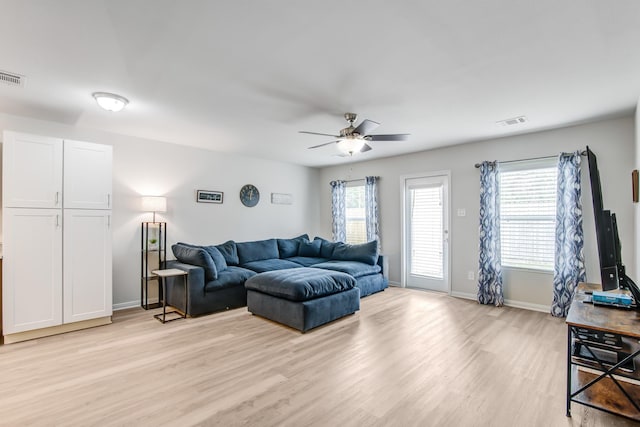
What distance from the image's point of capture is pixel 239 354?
118 inches

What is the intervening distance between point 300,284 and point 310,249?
2.81m

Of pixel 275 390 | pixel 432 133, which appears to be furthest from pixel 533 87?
pixel 275 390

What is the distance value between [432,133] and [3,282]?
5.43 m

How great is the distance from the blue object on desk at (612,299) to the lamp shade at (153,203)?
5.04 m

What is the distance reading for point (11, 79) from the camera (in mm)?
2709

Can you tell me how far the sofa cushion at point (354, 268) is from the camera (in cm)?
504

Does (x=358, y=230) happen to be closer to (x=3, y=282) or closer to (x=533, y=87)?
(x=533, y=87)

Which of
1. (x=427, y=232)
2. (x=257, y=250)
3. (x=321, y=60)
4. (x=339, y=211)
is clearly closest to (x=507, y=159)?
(x=427, y=232)

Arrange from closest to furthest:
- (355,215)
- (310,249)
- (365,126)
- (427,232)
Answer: (365,126) → (427,232) → (310,249) → (355,215)

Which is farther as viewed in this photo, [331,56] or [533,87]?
[533,87]

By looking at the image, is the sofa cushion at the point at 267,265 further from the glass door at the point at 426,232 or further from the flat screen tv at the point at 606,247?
the flat screen tv at the point at 606,247

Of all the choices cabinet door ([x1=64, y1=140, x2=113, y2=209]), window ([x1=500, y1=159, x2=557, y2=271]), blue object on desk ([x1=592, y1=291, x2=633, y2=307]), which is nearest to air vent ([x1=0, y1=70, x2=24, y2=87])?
cabinet door ([x1=64, y1=140, x2=113, y2=209])

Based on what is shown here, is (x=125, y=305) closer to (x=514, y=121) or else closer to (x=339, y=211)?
(x=339, y=211)

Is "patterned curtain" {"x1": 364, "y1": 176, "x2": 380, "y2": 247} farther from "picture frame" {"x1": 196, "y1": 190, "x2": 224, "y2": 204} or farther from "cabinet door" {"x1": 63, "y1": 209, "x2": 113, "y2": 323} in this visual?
"cabinet door" {"x1": 63, "y1": 209, "x2": 113, "y2": 323}
